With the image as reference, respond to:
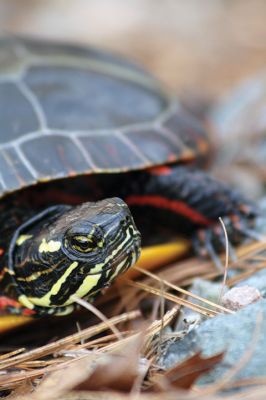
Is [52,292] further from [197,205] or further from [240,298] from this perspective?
[197,205]

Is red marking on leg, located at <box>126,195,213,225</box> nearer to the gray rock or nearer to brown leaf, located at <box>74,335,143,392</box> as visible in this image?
the gray rock

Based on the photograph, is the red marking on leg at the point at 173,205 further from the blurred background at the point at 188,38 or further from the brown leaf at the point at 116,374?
the brown leaf at the point at 116,374

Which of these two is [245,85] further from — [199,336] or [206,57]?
[199,336]

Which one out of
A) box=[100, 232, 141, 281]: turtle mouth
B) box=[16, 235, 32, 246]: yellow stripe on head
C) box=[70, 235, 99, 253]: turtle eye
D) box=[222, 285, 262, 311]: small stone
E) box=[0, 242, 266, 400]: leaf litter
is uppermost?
box=[70, 235, 99, 253]: turtle eye

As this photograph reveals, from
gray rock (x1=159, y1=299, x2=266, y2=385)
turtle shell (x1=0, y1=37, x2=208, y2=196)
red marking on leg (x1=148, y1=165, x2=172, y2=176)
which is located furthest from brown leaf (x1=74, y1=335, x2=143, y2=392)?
red marking on leg (x1=148, y1=165, x2=172, y2=176)

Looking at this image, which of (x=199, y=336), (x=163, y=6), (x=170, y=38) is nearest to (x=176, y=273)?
(x=199, y=336)
